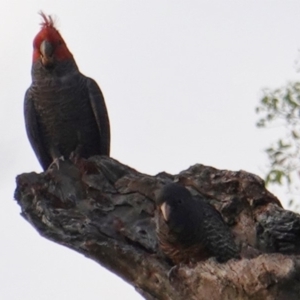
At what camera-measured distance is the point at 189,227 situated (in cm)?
552

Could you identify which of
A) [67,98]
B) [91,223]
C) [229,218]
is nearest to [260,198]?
[229,218]

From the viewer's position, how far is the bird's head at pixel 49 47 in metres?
7.55

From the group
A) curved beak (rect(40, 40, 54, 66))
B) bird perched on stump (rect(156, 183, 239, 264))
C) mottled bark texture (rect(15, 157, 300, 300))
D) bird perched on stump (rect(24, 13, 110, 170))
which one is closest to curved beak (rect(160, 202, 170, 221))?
bird perched on stump (rect(156, 183, 239, 264))

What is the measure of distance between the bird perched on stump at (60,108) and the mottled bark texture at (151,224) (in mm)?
1602

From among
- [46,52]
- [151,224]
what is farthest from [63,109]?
[151,224]

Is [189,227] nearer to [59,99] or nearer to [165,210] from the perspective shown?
[165,210]

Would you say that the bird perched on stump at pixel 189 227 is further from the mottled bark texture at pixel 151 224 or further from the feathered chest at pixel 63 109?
the feathered chest at pixel 63 109

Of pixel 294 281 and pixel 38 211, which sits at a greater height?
pixel 38 211

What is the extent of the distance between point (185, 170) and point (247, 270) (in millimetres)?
1542

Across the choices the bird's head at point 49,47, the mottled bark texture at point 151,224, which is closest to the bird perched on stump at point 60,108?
the bird's head at point 49,47

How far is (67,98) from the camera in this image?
24.5 ft

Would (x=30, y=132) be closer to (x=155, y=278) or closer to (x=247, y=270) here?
(x=155, y=278)

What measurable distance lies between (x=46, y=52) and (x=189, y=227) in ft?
8.68

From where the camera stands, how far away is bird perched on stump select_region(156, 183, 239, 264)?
17.1ft
